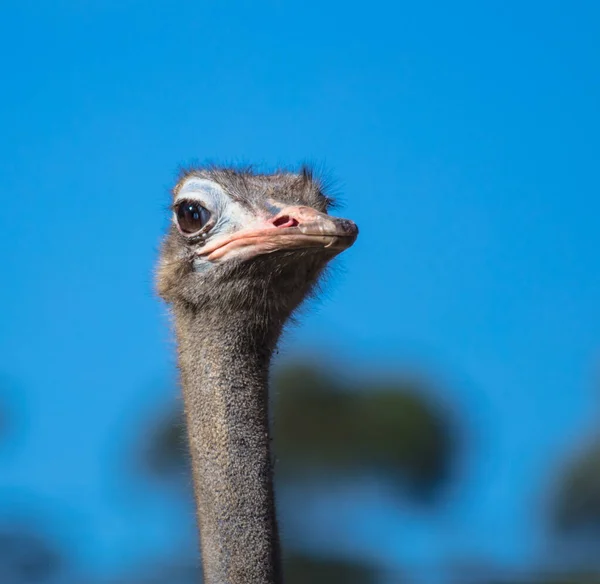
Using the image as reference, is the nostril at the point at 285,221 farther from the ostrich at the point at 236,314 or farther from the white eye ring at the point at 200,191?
the white eye ring at the point at 200,191

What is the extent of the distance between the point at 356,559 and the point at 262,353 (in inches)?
926

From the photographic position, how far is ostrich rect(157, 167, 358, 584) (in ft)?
15.8

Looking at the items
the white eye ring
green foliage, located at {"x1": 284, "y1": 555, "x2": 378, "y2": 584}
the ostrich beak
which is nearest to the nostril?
the ostrich beak

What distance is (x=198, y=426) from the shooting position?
5105mm

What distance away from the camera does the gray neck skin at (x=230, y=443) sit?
4.78 meters

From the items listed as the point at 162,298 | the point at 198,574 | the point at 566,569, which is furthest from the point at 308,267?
the point at 566,569

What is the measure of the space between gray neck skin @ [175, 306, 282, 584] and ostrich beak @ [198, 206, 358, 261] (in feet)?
0.83

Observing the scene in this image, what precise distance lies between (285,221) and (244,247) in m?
0.25

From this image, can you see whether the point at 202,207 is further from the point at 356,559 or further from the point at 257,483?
the point at 356,559

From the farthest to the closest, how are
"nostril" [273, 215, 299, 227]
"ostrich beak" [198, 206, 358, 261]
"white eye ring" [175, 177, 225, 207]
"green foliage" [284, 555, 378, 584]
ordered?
1. "green foliage" [284, 555, 378, 584]
2. "white eye ring" [175, 177, 225, 207]
3. "nostril" [273, 215, 299, 227]
4. "ostrich beak" [198, 206, 358, 261]

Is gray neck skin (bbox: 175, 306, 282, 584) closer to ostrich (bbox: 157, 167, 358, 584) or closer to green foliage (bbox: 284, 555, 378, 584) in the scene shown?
ostrich (bbox: 157, 167, 358, 584)

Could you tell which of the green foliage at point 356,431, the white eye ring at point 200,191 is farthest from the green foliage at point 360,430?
the white eye ring at point 200,191

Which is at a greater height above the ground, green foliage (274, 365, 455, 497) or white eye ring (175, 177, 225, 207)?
green foliage (274, 365, 455, 497)

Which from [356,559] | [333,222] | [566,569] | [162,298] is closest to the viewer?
[333,222]
